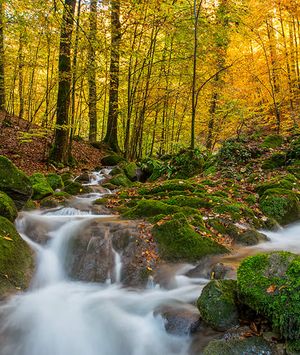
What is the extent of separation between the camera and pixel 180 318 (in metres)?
3.85

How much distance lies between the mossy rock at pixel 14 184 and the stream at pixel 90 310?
0.93m

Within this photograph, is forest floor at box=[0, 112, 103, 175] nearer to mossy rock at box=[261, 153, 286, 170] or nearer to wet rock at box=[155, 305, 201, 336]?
mossy rock at box=[261, 153, 286, 170]

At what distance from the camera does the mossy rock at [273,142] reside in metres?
10.9

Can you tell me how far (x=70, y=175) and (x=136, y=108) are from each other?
495 centimetres

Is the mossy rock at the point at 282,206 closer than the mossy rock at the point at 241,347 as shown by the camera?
No

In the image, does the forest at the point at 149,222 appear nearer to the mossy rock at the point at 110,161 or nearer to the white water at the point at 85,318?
the white water at the point at 85,318

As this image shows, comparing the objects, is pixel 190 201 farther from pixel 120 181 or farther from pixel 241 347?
pixel 241 347

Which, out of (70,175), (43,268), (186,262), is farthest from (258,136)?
(43,268)

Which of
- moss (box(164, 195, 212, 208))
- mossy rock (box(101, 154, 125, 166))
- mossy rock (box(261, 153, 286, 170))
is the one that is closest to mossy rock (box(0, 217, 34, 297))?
moss (box(164, 195, 212, 208))

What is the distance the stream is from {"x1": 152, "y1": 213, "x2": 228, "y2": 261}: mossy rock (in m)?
0.22

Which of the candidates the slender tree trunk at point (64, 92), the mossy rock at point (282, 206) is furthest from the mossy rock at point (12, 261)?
the slender tree trunk at point (64, 92)

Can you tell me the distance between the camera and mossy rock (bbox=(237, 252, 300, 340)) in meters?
2.95

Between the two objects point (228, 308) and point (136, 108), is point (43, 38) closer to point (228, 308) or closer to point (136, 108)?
point (136, 108)

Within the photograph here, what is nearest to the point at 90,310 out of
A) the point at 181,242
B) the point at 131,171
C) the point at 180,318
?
the point at 180,318
